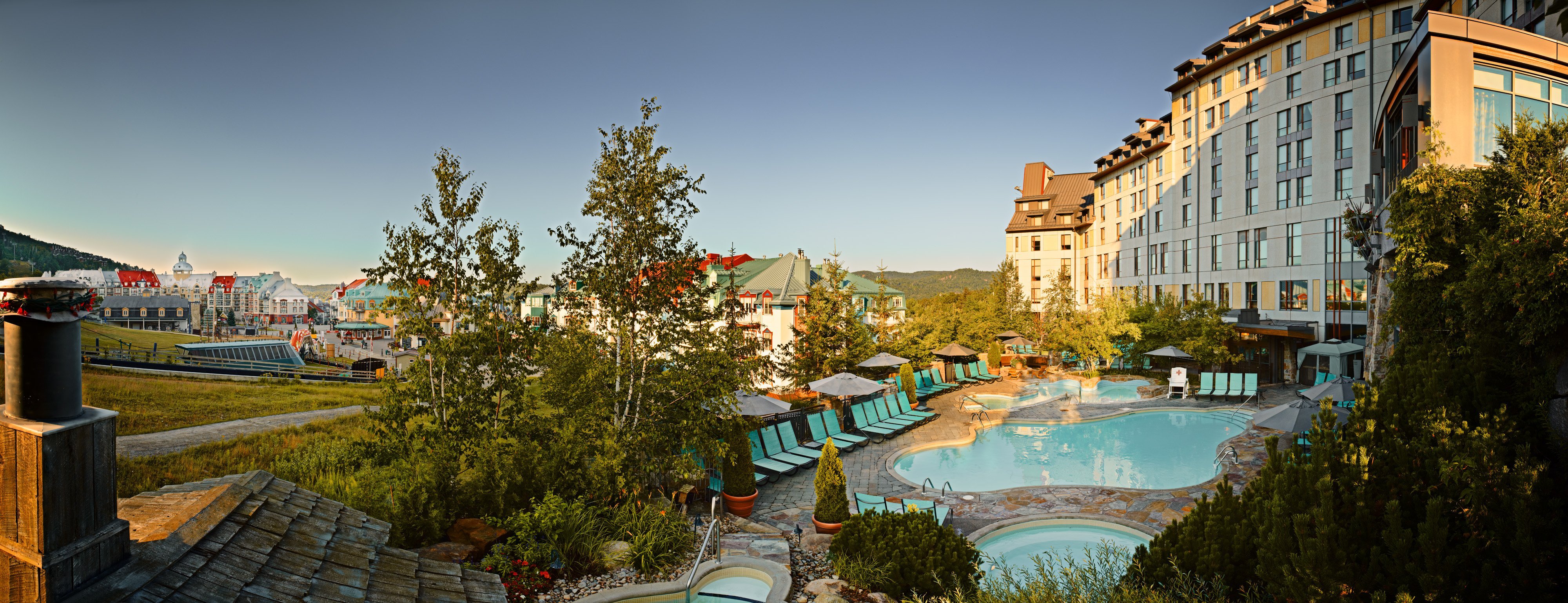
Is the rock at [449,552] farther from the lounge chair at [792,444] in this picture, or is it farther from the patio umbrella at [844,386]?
the patio umbrella at [844,386]

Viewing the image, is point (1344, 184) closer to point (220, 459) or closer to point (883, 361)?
point (883, 361)

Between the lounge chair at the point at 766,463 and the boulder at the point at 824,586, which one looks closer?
the boulder at the point at 824,586

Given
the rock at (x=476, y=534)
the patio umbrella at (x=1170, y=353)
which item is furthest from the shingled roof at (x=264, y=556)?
the patio umbrella at (x=1170, y=353)

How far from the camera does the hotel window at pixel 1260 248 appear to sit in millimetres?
31953

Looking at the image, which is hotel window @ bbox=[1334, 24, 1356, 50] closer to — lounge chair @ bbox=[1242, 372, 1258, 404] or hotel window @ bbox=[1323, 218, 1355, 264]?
hotel window @ bbox=[1323, 218, 1355, 264]

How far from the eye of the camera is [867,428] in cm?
1688

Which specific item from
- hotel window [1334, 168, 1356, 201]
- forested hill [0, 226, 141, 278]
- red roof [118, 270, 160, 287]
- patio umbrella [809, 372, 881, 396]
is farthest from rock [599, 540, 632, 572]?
red roof [118, 270, 160, 287]

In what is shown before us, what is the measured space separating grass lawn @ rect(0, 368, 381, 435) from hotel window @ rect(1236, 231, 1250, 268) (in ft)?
128

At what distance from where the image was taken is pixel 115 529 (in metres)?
2.52

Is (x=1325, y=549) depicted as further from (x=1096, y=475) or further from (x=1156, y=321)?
(x=1156, y=321)

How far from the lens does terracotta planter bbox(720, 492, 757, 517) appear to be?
10.5 metres

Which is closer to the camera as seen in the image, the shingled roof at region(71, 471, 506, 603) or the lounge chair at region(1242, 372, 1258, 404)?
the shingled roof at region(71, 471, 506, 603)

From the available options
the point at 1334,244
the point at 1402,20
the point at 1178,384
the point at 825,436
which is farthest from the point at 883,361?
the point at 1402,20

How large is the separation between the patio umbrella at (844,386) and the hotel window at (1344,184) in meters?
26.2
